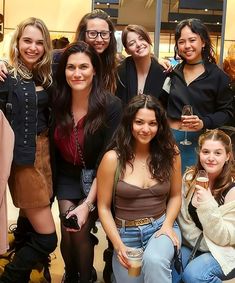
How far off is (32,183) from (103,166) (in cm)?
43

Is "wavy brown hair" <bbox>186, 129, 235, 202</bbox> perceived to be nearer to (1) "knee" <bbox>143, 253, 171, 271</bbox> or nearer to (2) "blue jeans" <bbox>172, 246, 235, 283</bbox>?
(2) "blue jeans" <bbox>172, 246, 235, 283</bbox>

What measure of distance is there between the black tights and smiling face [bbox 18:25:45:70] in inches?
33.5

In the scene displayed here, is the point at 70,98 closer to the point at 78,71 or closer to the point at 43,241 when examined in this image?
the point at 78,71

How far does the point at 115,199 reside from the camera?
8.23ft

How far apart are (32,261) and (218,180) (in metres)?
1.17

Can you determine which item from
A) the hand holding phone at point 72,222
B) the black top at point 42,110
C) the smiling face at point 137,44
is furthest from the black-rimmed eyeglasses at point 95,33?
the hand holding phone at point 72,222

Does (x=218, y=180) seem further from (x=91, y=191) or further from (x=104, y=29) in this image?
(x=104, y=29)

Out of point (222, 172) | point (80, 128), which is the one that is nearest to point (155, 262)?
point (222, 172)

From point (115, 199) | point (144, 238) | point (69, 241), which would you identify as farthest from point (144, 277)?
point (69, 241)

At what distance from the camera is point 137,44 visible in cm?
308

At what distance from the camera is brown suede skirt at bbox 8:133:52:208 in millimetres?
2592

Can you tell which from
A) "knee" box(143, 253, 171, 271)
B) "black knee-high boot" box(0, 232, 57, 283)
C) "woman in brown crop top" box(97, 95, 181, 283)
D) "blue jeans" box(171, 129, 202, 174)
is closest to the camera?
"knee" box(143, 253, 171, 271)

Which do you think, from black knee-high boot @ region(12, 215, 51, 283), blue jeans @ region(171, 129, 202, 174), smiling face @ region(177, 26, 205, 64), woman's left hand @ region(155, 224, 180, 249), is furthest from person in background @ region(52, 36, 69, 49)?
woman's left hand @ region(155, 224, 180, 249)

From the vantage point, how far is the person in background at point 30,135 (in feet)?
8.17
